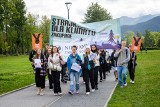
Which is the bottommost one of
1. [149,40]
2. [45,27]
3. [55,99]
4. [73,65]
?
[55,99]

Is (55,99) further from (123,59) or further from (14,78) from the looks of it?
(14,78)

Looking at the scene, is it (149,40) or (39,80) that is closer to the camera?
(39,80)

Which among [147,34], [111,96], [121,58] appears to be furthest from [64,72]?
[147,34]

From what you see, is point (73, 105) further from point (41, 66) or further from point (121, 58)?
point (121, 58)

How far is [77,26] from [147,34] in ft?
526

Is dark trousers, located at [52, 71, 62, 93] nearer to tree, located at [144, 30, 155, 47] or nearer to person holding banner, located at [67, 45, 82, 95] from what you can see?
person holding banner, located at [67, 45, 82, 95]

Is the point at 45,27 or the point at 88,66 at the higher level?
the point at 45,27

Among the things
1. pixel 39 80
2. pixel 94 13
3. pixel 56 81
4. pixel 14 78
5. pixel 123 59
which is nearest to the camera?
pixel 56 81

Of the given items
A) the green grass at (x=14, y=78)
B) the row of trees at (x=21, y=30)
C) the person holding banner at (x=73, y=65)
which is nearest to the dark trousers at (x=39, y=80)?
the person holding banner at (x=73, y=65)

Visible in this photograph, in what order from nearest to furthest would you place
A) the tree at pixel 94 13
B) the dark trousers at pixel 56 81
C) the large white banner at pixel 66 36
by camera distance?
the dark trousers at pixel 56 81 → the large white banner at pixel 66 36 → the tree at pixel 94 13

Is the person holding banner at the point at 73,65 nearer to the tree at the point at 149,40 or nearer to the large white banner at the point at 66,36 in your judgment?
the large white banner at the point at 66,36

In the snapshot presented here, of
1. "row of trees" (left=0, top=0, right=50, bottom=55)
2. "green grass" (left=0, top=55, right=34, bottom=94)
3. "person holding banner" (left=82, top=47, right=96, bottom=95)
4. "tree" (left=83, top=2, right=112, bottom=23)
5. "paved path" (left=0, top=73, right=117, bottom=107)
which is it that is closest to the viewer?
"paved path" (left=0, top=73, right=117, bottom=107)

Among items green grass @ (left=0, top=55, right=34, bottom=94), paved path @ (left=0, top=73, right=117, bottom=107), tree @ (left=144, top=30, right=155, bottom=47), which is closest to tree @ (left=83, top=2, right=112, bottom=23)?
green grass @ (left=0, top=55, right=34, bottom=94)

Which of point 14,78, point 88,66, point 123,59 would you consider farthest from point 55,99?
point 14,78
